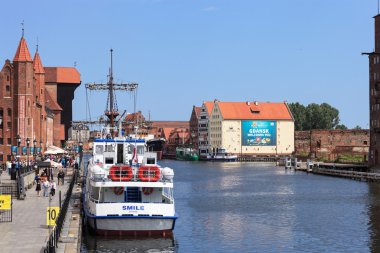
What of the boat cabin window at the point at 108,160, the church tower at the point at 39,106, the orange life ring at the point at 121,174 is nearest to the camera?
the orange life ring at the point at 121,174

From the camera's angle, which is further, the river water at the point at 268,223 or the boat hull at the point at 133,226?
the boat hull at the point at 133,226

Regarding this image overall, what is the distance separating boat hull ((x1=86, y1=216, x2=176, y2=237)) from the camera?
4141 cm

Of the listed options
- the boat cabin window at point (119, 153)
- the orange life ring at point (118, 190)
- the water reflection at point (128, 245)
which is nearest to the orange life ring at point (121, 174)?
the orange life ring at point (118, 190)

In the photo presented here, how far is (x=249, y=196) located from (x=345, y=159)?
95.0 m

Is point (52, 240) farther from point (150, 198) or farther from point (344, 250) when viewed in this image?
point (344, 250)

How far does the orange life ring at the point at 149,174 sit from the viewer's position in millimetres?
42938

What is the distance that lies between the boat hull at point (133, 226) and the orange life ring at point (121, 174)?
261 centimetres

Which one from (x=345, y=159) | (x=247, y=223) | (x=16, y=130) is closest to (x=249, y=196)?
(x=247, y=223)

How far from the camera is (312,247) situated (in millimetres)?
41312

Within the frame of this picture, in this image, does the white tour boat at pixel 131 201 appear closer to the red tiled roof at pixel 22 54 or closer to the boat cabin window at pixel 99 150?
the boat cabin window at pixel 99 150

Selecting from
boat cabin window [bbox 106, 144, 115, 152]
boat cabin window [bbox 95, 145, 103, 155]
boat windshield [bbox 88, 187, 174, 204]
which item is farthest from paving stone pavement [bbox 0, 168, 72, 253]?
boat cabin window [bbox 106, 144, 115, 152]

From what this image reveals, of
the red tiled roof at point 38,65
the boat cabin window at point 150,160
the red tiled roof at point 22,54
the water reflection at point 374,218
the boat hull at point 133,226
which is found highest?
the red tiled roof at point 38,65

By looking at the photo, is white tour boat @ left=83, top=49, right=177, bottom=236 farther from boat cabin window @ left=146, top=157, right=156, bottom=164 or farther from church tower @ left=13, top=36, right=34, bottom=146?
church tower @ left=13, top=36, right=34, bottom=146

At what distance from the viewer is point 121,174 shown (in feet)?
140
